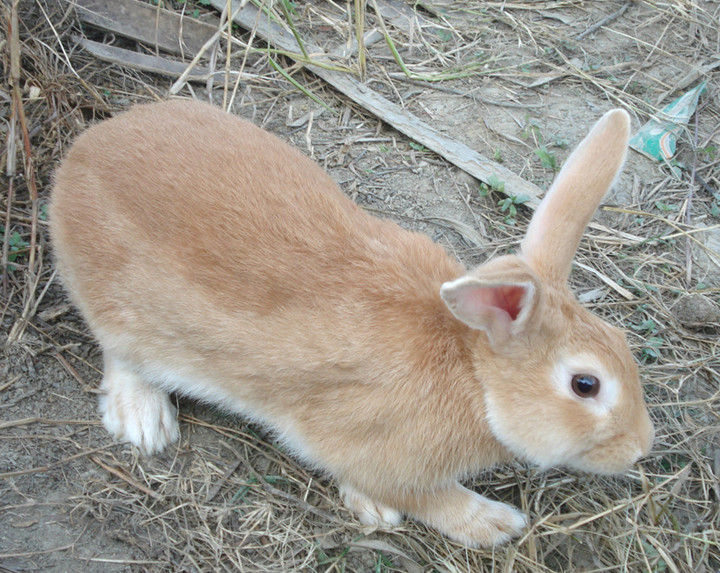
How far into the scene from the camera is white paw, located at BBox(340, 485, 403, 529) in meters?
2.92

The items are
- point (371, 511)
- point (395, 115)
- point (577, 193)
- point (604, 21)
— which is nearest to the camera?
point (577, 193)

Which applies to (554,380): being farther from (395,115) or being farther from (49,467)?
(395,115)

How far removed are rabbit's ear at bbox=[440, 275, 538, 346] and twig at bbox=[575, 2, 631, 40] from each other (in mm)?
3727

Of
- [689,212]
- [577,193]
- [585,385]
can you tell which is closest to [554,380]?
[585,385]

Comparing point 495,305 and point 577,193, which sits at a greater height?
point 577,193

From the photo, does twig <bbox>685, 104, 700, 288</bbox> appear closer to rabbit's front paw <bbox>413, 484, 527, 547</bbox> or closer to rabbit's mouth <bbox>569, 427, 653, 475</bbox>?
rabbit's mouth <bbox>569, 427, 653, 475</bbox>


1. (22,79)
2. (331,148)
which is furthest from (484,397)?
(22,79)

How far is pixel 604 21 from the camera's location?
5.44 metres

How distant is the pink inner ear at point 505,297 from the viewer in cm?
229

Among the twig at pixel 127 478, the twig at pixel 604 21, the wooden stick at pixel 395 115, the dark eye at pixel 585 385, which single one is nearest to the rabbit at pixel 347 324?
the dark eye at pixel 585 385

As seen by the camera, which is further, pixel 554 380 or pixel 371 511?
pixel 371 511

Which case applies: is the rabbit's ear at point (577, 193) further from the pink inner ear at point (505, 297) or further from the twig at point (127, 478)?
the twig at point (127, 478)

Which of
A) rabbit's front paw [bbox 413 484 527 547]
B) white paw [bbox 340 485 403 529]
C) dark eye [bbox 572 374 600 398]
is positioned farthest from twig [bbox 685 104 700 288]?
white paw [bbox 340 485 403 529]

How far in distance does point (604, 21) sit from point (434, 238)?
9.08ft
